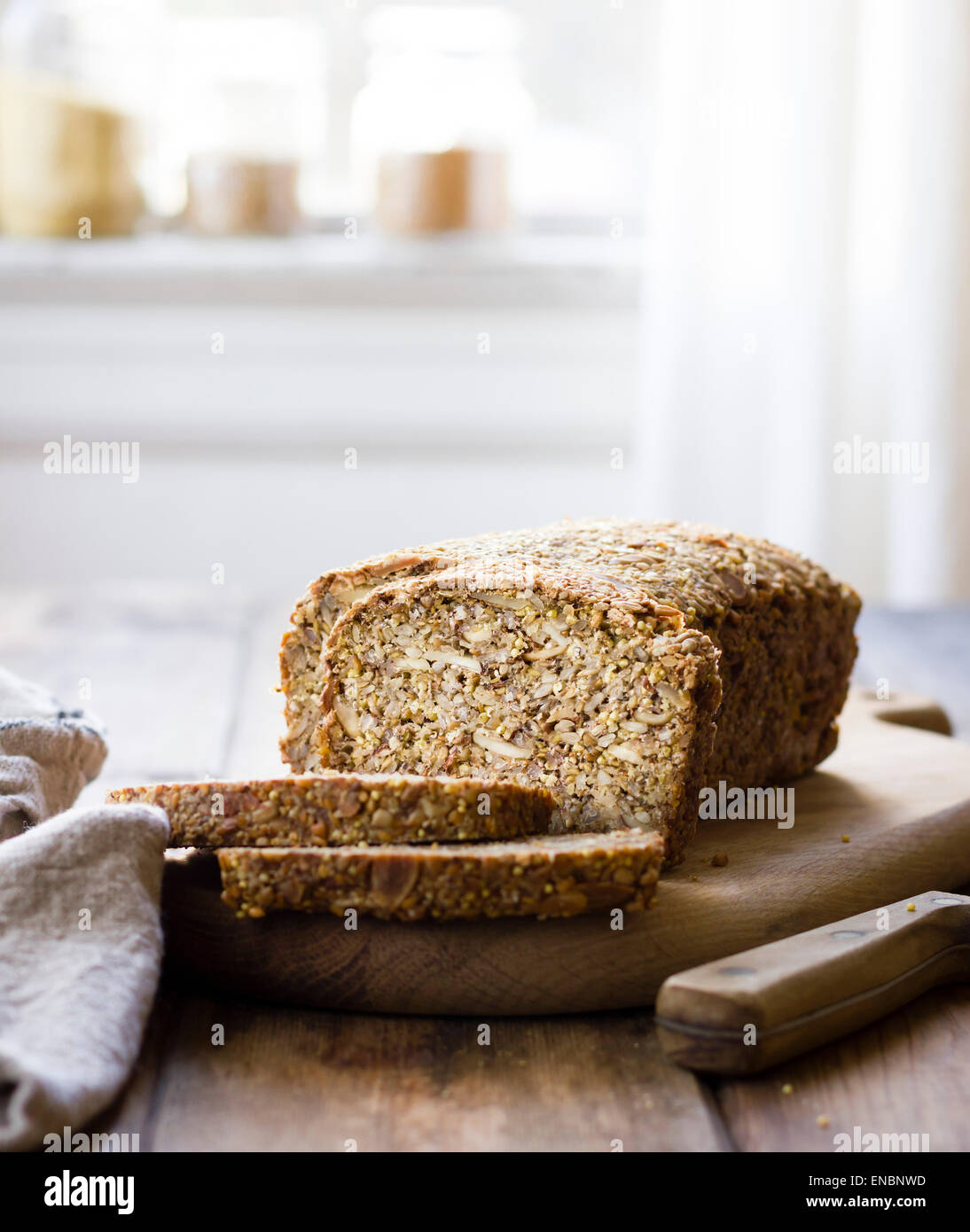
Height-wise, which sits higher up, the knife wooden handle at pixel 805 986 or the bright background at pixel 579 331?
the bright background at pixel 579 331

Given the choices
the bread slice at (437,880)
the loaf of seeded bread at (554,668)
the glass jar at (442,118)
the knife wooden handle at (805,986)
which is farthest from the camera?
the glass jar at (442,118)

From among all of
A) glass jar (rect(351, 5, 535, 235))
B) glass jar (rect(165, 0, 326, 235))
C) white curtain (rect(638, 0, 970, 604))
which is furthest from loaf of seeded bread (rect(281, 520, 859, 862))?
glass jar (rect(165, 0, 326, 235))

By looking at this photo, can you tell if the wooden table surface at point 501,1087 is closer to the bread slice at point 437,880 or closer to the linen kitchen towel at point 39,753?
the bread slice at point 437,880

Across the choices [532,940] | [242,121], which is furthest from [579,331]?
[532,940]

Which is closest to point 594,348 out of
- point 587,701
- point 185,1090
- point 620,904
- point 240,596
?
point 240,596

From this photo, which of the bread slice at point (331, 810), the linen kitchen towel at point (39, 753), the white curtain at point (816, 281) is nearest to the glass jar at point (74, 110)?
the white curtain at point (816, 281)

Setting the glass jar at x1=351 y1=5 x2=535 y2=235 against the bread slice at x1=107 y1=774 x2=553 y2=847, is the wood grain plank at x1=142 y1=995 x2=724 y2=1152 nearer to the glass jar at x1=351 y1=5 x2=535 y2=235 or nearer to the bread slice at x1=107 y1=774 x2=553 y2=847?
the bread slice at x1=107 y1=774 x2=553 y2=847
